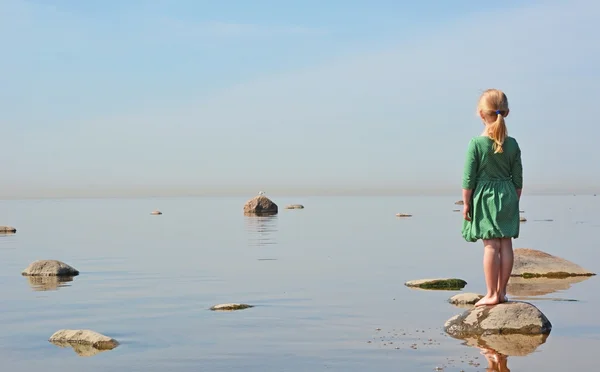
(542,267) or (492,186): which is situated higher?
(492,186)

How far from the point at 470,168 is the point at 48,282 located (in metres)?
12.0

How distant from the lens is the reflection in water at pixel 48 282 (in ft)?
60.0

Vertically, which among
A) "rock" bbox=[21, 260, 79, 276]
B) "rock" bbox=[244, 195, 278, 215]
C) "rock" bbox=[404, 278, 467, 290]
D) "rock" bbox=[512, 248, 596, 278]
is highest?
"rock" bbox=[244, 195, 278, 215]

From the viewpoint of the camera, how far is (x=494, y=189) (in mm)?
11695

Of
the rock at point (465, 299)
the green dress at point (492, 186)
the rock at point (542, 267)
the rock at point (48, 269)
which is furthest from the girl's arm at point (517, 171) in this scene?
the rock at point (48, 269)

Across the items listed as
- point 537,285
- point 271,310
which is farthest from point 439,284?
point 271,310

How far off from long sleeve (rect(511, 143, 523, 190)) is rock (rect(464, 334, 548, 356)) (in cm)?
231

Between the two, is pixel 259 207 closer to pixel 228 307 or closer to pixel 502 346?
pixel 228 307

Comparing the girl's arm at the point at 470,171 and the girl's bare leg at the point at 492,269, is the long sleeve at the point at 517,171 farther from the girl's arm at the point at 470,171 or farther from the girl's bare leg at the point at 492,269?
the girl's bare leg at the point at 492,269

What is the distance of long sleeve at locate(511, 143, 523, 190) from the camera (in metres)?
11.8

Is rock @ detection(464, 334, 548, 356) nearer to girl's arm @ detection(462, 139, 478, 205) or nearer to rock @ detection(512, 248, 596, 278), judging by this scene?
girl's arm @ detection(462, 139, 478, 205)

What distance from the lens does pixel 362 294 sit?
16266 millimetres

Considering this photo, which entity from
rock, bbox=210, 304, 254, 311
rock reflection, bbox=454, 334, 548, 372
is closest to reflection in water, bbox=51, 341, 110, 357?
rock, bbox=210, 304, 254, 311

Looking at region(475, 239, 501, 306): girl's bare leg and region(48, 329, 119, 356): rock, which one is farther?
region(475, 239, 501, 306): girl's bare leg
